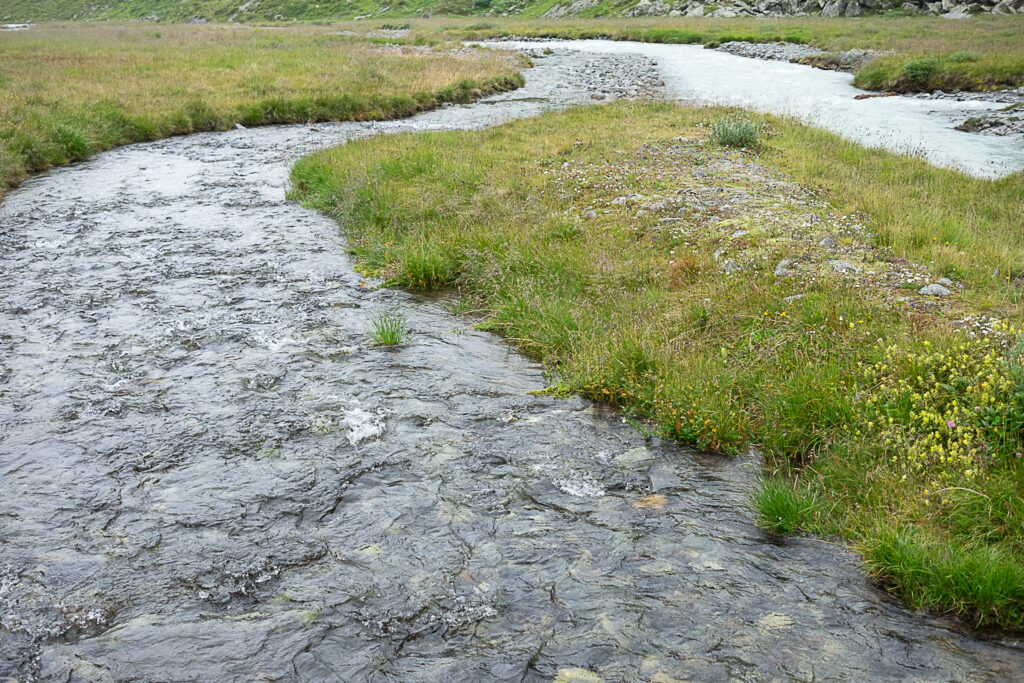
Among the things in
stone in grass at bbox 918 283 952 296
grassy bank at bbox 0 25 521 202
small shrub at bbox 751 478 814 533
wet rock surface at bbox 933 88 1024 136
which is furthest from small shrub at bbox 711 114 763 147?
grassy bank at bbox 0 25 521 202

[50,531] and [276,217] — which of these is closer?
[50,531]

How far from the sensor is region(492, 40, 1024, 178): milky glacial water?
17047mm

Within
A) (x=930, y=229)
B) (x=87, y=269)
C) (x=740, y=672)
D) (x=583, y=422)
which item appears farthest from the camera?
(x=87, y=269)

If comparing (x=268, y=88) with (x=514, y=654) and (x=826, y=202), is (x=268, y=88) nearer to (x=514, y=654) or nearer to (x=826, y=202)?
(x=826, y=202)

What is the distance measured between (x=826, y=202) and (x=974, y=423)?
768 cm

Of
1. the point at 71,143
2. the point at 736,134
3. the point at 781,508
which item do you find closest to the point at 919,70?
the point at 736,134

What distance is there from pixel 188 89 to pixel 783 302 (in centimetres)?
2637

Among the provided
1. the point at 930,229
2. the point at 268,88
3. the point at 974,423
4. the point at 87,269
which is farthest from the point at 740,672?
the point at 268,88

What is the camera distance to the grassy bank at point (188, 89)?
19.1 metres

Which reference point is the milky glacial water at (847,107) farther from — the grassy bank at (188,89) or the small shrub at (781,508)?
the small shrub at (781,508)

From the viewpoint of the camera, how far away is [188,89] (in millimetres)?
25984

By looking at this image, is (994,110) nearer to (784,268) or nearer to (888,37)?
(784,268)

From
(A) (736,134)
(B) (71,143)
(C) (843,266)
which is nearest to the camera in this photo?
(C) (843,266)

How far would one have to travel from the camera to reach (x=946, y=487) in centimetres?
473
